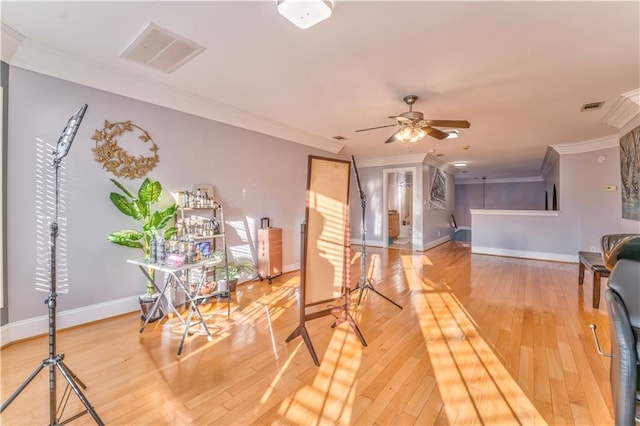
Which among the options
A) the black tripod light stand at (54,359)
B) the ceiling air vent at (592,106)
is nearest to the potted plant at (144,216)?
the black tripod light stand at (54,359)

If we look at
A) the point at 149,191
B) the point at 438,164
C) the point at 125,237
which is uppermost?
the point at 438,164

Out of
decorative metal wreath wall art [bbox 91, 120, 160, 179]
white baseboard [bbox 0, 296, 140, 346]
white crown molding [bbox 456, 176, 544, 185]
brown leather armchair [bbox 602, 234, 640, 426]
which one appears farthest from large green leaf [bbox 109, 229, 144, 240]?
white crown molding [bbox 456, 176, 544, 185]

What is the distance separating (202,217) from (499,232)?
661cm

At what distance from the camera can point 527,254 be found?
20.9 ft

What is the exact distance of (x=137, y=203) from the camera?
2941mm

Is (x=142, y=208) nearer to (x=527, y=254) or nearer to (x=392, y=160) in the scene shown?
(x=392, y=160)

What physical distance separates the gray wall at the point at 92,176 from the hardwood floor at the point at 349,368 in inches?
17.7

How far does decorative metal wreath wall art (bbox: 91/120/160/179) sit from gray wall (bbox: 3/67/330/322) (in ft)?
0.19

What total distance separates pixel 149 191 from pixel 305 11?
235 centimetres

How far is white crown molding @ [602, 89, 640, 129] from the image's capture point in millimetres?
3268

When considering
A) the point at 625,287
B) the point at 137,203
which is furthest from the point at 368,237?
the point at 625,287

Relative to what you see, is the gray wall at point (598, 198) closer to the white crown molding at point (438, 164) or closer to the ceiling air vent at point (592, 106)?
the ceiling air vent at point (592, 106)

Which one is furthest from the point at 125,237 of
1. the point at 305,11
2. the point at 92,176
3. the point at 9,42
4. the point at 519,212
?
the point at 519,212

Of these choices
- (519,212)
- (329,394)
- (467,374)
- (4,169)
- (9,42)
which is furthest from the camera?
(519,212)
